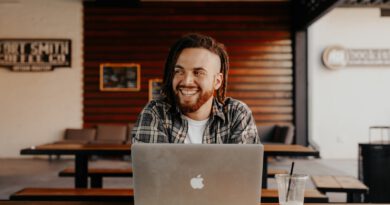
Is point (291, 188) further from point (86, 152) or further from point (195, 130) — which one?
point (86, 152)

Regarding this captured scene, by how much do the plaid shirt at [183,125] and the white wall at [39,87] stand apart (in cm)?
791

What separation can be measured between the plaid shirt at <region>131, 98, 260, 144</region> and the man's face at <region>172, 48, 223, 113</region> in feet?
0.41

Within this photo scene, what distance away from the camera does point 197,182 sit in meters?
1.22

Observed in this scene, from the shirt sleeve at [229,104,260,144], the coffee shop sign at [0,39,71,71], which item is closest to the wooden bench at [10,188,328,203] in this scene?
the shirt sleeve at [229,104,260,144]

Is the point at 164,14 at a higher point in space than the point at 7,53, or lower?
higher

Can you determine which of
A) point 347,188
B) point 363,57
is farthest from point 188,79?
point 363,57

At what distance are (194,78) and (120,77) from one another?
7917 mm

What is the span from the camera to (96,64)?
9.47 m

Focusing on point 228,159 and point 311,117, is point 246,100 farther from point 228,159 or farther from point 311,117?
point 228,159

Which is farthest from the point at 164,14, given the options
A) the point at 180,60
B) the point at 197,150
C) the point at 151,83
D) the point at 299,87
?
the point at 197,150

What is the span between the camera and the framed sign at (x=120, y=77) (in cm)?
945

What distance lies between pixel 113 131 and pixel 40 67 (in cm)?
214

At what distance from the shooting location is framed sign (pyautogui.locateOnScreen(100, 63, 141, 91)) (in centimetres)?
945

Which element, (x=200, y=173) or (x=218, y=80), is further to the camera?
(x=218, y=80)
